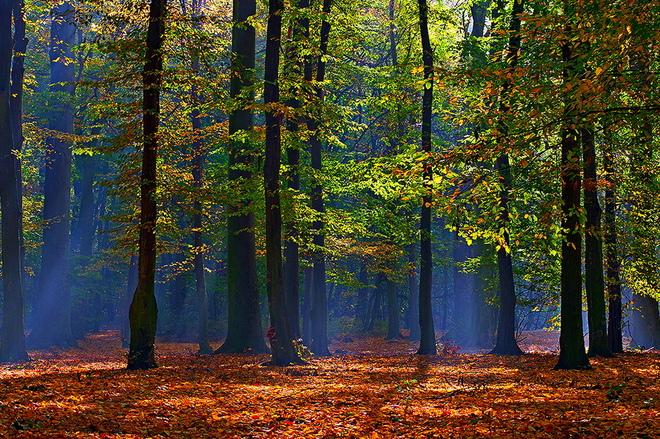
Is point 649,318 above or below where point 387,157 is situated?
below

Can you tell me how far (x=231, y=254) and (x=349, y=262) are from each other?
20.0 m

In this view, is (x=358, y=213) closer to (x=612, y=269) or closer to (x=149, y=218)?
(x=612, y=269)

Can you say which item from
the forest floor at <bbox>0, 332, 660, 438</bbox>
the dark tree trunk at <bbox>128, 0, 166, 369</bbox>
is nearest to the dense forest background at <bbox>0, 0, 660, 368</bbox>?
the dark tree trunk at <bbox>128, 0, 166, 369</bbox>

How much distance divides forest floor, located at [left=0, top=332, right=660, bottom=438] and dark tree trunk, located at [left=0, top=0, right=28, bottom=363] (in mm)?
7138

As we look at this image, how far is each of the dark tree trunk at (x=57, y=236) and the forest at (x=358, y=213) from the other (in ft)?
0.32

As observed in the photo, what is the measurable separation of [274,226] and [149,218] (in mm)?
3013

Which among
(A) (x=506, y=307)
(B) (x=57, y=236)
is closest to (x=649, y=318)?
(A) (x=506, y=307)

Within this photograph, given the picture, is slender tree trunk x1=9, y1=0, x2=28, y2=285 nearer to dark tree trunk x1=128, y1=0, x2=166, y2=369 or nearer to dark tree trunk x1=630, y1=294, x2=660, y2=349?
dark tree trunk x1=128, y1=0, x2=166, y2=369

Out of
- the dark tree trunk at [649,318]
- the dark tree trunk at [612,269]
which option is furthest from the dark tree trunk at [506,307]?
the dark tree trunk at [649,318]

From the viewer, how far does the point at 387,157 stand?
1612 centimetres

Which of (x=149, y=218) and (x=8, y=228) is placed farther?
(x=8, y=228)

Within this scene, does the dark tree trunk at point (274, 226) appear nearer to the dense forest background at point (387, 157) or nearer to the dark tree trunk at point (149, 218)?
the dense forest background at point (387, 157)

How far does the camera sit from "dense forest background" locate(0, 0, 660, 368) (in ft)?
25.5

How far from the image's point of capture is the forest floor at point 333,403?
258 inches
